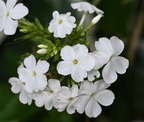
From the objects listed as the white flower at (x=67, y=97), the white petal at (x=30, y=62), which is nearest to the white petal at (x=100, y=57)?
the white flower at (x=67, y=97)

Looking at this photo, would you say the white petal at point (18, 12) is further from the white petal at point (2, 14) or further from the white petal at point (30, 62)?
the white petal at point (30, 62)

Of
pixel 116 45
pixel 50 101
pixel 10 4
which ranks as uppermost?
pixel 10 4

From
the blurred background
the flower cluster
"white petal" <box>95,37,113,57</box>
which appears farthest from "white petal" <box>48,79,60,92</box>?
the blurred background

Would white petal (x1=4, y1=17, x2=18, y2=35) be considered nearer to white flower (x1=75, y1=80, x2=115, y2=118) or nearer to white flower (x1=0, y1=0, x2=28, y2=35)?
white flower (x1=0, y1=0, x2=28, y2=35)

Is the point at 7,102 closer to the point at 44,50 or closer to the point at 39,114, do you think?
the point at 39,114

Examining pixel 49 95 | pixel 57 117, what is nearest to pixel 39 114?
pixel 57 117

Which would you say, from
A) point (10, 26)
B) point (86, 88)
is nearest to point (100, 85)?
point (86, 88)

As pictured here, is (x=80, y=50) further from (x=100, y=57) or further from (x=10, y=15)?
(x=10, y=15)
